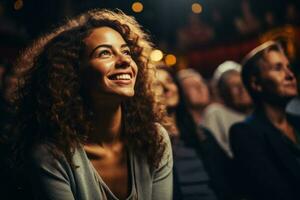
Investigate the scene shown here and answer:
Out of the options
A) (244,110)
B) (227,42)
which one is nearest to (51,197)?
(244,110)

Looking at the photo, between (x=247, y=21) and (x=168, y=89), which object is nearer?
(x=168, y=89)

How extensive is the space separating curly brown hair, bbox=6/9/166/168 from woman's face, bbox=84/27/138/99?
64mm

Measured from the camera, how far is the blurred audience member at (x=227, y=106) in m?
4.20

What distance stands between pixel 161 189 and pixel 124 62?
2.37ft

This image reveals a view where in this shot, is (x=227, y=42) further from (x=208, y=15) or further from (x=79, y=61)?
(x=79, y=61)

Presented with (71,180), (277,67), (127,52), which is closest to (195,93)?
(277,67)

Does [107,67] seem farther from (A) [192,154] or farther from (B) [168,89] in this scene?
(B) [168,89]

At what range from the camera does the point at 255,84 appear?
3225mm

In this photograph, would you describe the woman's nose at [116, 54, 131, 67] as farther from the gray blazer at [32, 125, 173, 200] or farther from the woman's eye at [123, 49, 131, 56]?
the gray blazer at [32, 125, 173, 200]

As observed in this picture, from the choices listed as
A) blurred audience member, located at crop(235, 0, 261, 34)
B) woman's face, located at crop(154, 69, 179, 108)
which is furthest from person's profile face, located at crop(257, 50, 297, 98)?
blurred audience member, located at crop(235, 0, 261, 34)

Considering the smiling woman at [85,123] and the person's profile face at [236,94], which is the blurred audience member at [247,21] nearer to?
the person's profile face at [236,94]

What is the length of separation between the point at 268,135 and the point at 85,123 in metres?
1.40

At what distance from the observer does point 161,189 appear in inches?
86.7

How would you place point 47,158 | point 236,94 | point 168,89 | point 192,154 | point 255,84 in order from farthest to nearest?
point 236,94
point 168,89
point 192,154
point 255,84
point 47,158
